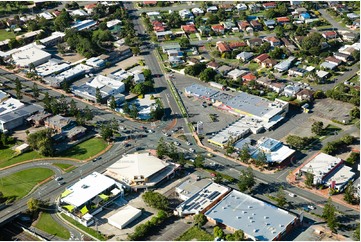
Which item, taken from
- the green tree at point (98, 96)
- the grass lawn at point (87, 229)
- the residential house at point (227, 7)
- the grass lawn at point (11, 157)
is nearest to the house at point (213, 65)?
the green tree at point (98, 96)

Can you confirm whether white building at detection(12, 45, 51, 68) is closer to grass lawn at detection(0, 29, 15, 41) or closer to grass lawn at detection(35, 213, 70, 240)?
grass lawn at detection(0, 29, 15, 41)

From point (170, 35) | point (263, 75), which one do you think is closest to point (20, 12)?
point (170, 35)

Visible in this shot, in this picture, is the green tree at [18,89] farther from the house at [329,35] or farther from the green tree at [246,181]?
the house at [329,35]

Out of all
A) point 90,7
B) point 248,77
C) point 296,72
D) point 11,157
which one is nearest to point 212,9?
point 90,7

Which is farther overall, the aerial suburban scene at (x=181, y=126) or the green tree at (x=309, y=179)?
the green tree at (x=309, y=179)

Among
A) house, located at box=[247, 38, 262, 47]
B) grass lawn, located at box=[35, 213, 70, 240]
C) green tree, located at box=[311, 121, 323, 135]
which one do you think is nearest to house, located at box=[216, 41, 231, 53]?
house, located at box=[247, 38, 262, 47]

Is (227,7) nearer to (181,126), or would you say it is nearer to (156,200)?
(181,126)
